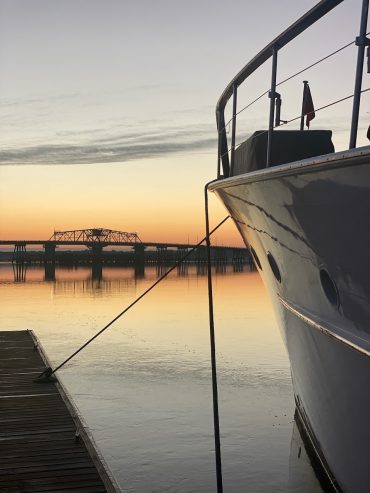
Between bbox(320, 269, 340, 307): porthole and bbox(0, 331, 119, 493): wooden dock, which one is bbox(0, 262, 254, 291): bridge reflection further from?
bbox(320, 269, 340, 307): porthole

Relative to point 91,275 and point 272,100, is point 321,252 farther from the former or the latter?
point 91,275

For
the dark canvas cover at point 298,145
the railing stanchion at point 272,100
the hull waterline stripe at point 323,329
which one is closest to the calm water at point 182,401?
the hull waterline stripe at point 323,329

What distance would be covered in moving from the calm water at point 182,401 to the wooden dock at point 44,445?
1.18 meters

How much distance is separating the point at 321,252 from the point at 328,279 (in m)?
0.27

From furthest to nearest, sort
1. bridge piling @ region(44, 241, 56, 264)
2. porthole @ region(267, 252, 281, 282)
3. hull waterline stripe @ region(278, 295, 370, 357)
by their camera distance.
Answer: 1. bridge piling @ region(44, 241, 56, 264)
2. porthole @ region(267, 252, 281, 282)
3. hull waterline stripe @ region(278, 295, 370, 357)

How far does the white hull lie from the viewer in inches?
174

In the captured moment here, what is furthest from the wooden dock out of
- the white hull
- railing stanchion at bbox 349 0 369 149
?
railing stanchion at bbox 349 0 369 149

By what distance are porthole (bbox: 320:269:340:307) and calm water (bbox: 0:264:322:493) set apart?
174 inches

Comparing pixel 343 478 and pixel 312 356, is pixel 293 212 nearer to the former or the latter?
pixel 312 356

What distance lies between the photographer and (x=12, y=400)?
10.2 meters

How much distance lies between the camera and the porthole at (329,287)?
504 cm

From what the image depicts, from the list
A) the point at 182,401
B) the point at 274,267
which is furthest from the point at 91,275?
the point at 274,267

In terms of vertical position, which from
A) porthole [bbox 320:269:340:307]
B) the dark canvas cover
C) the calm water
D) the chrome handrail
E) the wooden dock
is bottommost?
the calm water

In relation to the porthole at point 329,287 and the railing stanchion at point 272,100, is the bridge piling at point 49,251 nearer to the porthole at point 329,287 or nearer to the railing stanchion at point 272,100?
the railing stanchion at point 272,100
